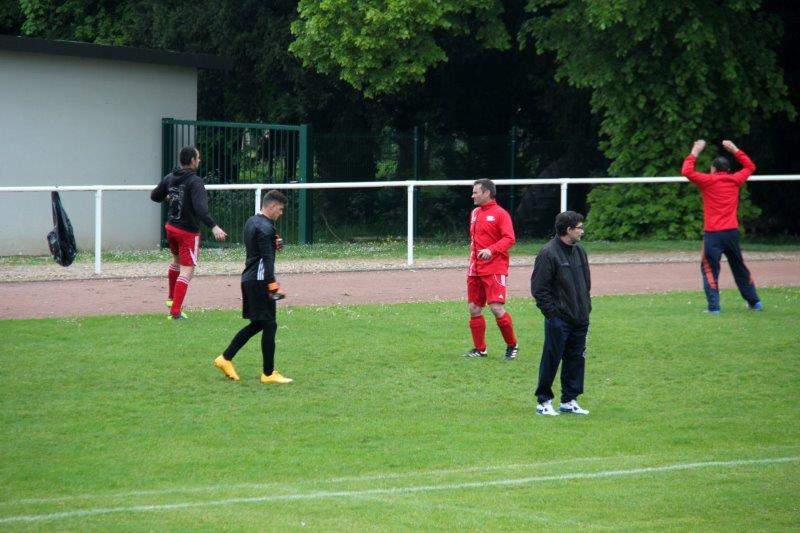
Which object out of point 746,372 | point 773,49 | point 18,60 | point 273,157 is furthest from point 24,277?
point 773,49

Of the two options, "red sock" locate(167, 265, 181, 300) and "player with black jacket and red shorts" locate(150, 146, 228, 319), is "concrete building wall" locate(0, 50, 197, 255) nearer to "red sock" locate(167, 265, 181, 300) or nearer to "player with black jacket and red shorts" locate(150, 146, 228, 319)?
"red sock" locate(167, 265, 181, 300)

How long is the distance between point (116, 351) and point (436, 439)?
4538mm

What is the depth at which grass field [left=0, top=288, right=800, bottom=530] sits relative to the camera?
6.89 metres

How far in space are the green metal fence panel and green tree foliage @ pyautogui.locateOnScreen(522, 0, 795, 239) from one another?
5.47m

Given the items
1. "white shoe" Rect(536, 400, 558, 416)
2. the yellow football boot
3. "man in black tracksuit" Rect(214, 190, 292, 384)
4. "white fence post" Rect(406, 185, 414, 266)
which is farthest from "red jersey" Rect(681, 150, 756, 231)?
the yellow football boot

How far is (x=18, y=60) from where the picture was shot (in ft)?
73.1

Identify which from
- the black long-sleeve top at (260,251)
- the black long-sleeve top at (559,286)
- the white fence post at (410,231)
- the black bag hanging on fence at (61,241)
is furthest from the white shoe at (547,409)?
the white fence post at (410,231)

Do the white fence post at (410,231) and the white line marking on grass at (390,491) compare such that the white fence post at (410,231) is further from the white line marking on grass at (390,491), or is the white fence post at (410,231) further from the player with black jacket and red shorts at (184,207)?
the white line marking on grass at (390,491)

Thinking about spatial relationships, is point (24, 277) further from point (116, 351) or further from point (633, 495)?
point (633, 495)

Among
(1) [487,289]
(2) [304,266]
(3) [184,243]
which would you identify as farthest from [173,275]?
(2) [304,266]

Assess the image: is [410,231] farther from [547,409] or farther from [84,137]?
[547,409]

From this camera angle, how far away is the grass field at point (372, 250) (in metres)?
20.8

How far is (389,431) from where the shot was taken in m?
8.98

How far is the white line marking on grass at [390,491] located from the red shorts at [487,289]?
13.3ft
